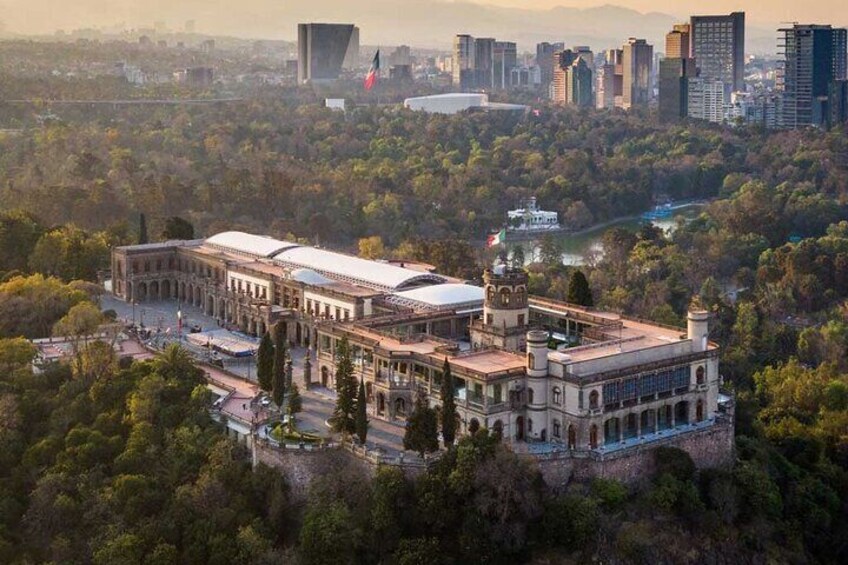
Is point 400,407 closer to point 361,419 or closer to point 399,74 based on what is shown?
point 361,419

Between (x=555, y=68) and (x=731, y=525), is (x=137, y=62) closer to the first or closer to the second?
(x=555, y=68)

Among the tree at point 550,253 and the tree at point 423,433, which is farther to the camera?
the tree at point 550,253

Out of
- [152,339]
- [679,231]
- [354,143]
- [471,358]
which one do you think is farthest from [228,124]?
[471,358]

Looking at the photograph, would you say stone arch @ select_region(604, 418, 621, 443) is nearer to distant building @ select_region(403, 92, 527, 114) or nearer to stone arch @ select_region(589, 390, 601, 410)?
stone arch @ select_region(589, 390, 601, 410)

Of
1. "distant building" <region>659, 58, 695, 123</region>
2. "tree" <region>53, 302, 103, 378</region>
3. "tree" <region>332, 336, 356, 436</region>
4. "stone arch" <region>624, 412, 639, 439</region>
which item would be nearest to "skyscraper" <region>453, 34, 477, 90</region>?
"distant building" <region>659, 58, 695, 123</region>

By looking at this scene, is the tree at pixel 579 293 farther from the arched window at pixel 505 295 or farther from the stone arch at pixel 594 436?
the stone arch at pixel 594 436

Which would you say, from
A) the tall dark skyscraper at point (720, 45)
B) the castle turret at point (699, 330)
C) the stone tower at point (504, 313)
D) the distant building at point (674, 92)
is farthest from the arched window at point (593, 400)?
the tall dark skyscraper at point (720, 45)
